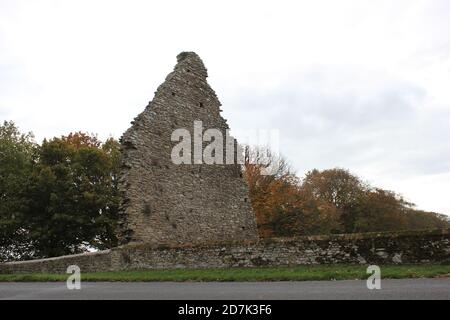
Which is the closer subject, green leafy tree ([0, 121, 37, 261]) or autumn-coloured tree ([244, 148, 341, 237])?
green leafy tree ([0, 121, 37, 261])

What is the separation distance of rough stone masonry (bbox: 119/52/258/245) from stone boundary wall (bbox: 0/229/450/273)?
1804 millimetres

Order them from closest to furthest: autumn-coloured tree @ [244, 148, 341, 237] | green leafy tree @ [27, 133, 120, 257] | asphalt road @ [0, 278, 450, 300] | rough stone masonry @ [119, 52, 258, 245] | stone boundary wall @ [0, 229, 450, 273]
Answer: asphalt road @ [0, 278, 450, 300] < stone boundary wall @ [0, 229, 450, 273] < rough stone masonry @ [119, 52, 258, 245] < green leafy tree @ [27, 133, 120, 257] < autumn-coloured tree @ [244, 148, 341, 237]

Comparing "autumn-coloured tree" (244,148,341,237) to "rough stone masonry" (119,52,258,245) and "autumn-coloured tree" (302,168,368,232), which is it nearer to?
"autumn-coloured tree" (302,168,368,232)

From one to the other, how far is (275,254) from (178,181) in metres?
8.90

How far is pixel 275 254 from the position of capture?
1612 centimetres

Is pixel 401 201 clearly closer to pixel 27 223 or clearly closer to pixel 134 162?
pixel 27 223

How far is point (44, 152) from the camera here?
3894cm

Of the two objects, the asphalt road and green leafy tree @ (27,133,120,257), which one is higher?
green leafy tree @ (27,133,120,257)

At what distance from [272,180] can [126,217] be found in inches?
1039

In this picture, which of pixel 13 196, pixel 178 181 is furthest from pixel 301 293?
pixel 13 196

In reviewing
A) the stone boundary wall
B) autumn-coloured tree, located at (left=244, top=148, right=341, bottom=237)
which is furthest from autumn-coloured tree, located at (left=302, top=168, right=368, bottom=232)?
the stone boundary wall

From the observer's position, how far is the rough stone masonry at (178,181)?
2152cm

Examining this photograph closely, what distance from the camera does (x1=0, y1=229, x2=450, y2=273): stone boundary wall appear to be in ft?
45.7

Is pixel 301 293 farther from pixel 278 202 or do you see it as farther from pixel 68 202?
pixel 278 202
